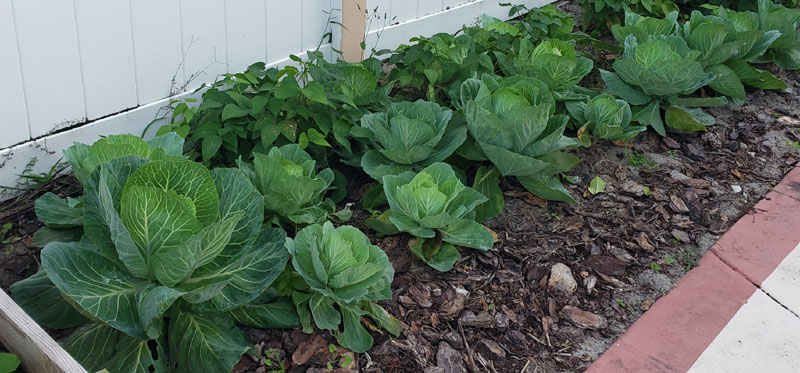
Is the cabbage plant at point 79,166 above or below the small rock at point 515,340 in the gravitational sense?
above

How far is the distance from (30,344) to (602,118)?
7.93 feet

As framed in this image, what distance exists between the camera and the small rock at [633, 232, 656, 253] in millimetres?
2801

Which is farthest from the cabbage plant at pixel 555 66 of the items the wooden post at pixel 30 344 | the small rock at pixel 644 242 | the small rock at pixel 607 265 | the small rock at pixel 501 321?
the wooden post at pixel 30 344

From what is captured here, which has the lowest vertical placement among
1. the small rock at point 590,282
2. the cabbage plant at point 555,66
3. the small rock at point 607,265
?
the small rock at point 590,282

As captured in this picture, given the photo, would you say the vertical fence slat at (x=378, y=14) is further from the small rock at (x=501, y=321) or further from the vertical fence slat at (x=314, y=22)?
the small rock at (x=501, y=321)

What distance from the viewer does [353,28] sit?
135 inches

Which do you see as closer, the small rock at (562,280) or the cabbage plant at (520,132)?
the small rock at (562,280)

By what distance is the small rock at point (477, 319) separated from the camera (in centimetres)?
233

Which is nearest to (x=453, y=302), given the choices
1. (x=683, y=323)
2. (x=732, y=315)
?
(x=683, y=323)

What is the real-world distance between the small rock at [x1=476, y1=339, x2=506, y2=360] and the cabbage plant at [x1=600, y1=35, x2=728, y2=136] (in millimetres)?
1618

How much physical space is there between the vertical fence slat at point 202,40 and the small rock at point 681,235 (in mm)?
2008

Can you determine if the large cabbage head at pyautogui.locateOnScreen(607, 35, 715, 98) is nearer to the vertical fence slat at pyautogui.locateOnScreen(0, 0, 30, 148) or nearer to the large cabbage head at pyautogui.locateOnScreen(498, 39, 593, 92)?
the large cabbage head at pyautogui.locateOnScreen(498, 39, 593, 92)

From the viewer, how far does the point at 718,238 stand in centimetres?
292

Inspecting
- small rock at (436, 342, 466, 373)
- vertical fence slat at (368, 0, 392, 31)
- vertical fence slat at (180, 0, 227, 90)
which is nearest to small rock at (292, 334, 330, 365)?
small rock at (436, 342, 466, 373)
